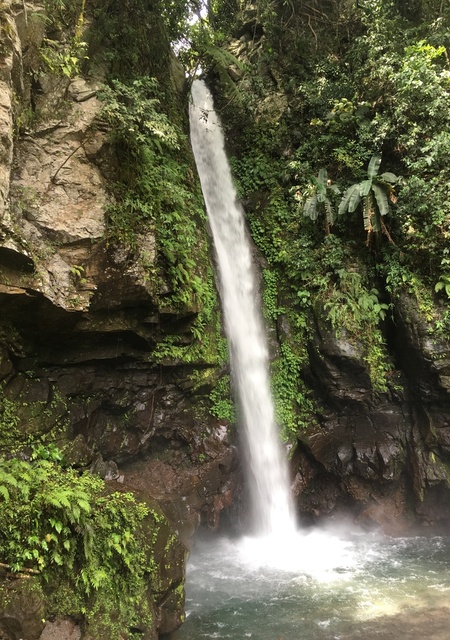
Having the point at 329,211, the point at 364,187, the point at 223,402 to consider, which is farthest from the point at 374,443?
the point at 364,187

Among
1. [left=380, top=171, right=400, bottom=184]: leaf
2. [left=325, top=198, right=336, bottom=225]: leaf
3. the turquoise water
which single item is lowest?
the turquoise water

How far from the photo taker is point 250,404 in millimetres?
9281

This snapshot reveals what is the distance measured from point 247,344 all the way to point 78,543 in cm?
576

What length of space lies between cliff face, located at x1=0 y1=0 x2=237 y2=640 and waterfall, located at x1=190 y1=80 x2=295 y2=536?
83cm

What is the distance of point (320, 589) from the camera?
21.9 feet

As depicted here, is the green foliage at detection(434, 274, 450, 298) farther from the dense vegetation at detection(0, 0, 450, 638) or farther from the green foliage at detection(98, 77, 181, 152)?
the green foliage at detection(98, 77, 181, 152)

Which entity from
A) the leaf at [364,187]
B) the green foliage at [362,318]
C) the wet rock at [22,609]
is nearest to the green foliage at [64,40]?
the leaf at [364,187]

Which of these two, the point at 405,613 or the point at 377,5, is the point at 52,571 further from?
the point at 377,5

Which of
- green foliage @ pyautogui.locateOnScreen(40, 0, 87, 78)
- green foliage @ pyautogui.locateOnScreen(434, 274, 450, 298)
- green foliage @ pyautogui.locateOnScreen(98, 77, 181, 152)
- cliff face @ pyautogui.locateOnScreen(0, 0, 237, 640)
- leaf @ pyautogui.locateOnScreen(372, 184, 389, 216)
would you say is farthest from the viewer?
leaf @ pyautogui.locateOnScreen(372, 184, 389, 216)

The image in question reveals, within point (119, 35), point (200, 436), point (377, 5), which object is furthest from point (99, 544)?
point (377, 5)

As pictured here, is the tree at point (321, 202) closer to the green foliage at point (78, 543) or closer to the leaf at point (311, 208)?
the leaf at point (311, 208)

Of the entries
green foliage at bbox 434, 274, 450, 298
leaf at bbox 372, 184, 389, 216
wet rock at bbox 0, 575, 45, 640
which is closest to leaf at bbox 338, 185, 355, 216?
leaf at bbox 372, 184, 389, 216

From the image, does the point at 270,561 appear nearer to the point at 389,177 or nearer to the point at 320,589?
the point at 320,589

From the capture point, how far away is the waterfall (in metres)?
9.02
